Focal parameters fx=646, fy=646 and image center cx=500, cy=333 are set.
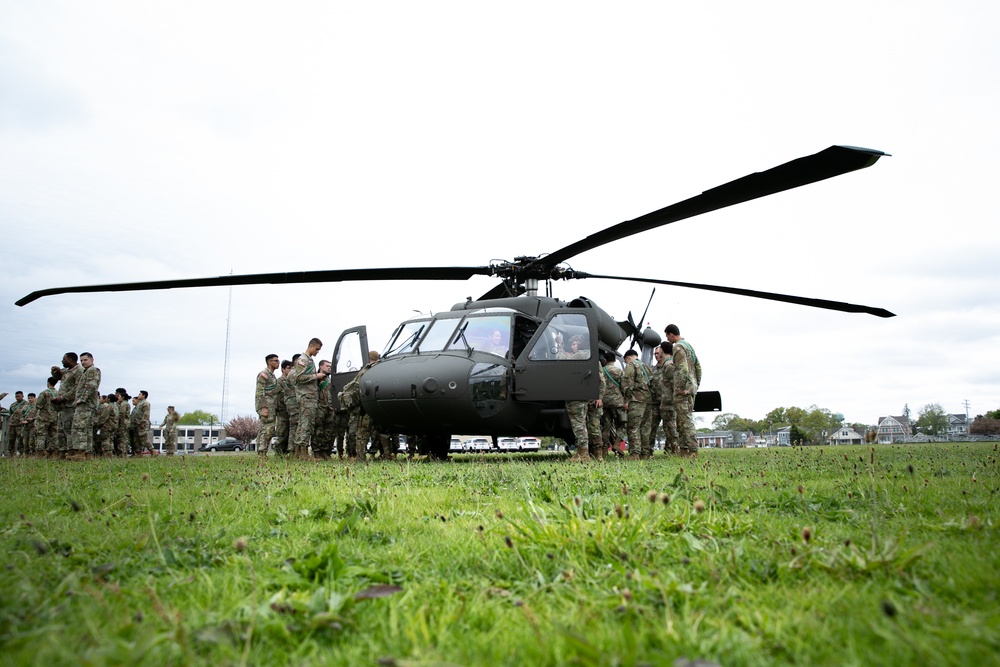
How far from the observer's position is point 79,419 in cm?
1220

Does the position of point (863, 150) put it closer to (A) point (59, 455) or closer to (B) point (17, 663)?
(B) point (17, 663)

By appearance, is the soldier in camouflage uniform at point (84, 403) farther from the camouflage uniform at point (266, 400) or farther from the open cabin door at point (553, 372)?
the open cabin door at point (553, 372)

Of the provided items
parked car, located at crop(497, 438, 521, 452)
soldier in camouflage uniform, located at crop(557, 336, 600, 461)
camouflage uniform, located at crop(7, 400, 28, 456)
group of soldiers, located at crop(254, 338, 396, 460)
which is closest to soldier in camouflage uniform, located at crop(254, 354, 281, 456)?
group of soldiers, located at crop(254, 338, 396, 460)

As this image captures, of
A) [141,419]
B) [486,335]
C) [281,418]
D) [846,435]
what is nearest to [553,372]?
[486,335]

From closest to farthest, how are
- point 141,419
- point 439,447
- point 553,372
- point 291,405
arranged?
point 553,372, point 439,447, point 291,405, point 141,419

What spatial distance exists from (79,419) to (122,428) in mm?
6089

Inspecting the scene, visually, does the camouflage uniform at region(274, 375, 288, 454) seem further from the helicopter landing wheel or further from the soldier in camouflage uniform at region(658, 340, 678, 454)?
the soldier in camouflage uniform at region(658, 340, 678, 454)

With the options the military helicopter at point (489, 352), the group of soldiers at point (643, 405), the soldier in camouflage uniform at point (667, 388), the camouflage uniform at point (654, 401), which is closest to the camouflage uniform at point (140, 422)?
the military helicopter at point (489, 352)

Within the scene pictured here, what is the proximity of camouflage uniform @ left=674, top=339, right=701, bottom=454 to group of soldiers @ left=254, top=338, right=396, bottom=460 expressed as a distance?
5.01 metres

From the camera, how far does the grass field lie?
1.67 m

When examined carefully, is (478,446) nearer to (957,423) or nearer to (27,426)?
(27,426)

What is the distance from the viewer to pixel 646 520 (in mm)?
3094

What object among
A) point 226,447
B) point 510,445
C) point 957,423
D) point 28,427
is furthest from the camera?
point 957,423

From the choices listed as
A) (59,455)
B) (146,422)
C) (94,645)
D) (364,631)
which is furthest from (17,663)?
(146,422)
